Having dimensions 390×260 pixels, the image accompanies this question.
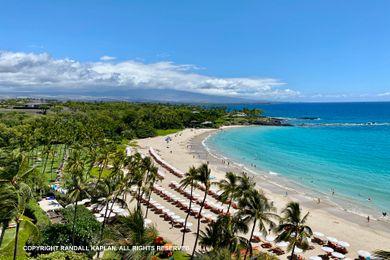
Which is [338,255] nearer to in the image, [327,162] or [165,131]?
[327,162]

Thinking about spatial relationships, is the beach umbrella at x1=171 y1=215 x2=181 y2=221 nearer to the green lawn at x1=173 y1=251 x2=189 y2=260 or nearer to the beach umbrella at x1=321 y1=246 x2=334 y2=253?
the green lawn at x1=173 y1=251 x2=189 y2=260

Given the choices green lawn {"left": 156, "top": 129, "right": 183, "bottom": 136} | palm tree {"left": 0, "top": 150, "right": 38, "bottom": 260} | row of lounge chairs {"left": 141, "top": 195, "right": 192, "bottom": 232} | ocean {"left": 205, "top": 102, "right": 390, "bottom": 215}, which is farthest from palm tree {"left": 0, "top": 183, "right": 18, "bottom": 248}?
green lawn {"left": 156, "top": 129, "right": 183, "bottom": 136}

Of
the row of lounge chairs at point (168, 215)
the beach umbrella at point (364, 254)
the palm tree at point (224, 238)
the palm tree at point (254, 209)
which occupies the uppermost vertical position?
the palm tree at point (254, 209)

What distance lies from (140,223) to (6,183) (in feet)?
23.8

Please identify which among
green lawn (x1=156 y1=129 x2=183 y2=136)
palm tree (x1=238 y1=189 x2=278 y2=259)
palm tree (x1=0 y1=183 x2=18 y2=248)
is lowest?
green lawn (x1=156 y1=129 x2=183 y2=136)

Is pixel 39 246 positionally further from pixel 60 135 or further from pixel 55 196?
pixel 60 135

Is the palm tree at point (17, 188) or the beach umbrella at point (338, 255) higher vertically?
the palm tree at point (17, 188)

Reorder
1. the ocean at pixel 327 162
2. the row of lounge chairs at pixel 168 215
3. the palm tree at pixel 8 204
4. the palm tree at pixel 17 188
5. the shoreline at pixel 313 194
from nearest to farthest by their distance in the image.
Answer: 1. the palm tree at pixel 8 204
2. the palm tree at pixel 17 188
3. the row of lounge chairs at pixel 168 215
4. the shoreline at pixel 313 194
5. the ocean at pixel 327 162

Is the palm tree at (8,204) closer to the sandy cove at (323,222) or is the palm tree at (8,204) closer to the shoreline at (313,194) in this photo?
the sandy cove at (323,222)

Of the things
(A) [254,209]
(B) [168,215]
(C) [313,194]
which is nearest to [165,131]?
(C) [313,194]

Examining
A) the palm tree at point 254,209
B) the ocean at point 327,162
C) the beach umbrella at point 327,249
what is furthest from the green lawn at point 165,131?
the palm tree at point 254,209

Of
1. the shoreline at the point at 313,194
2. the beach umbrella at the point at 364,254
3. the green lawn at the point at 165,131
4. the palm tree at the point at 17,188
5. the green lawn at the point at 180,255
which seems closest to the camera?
the palm tree at the point at 17,188

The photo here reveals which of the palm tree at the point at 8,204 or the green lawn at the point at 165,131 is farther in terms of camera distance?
the green lawn at the point at 165,131

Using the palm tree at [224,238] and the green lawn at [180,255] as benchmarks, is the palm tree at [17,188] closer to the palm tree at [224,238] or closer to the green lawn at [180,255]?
the palm tree at [224,238]
